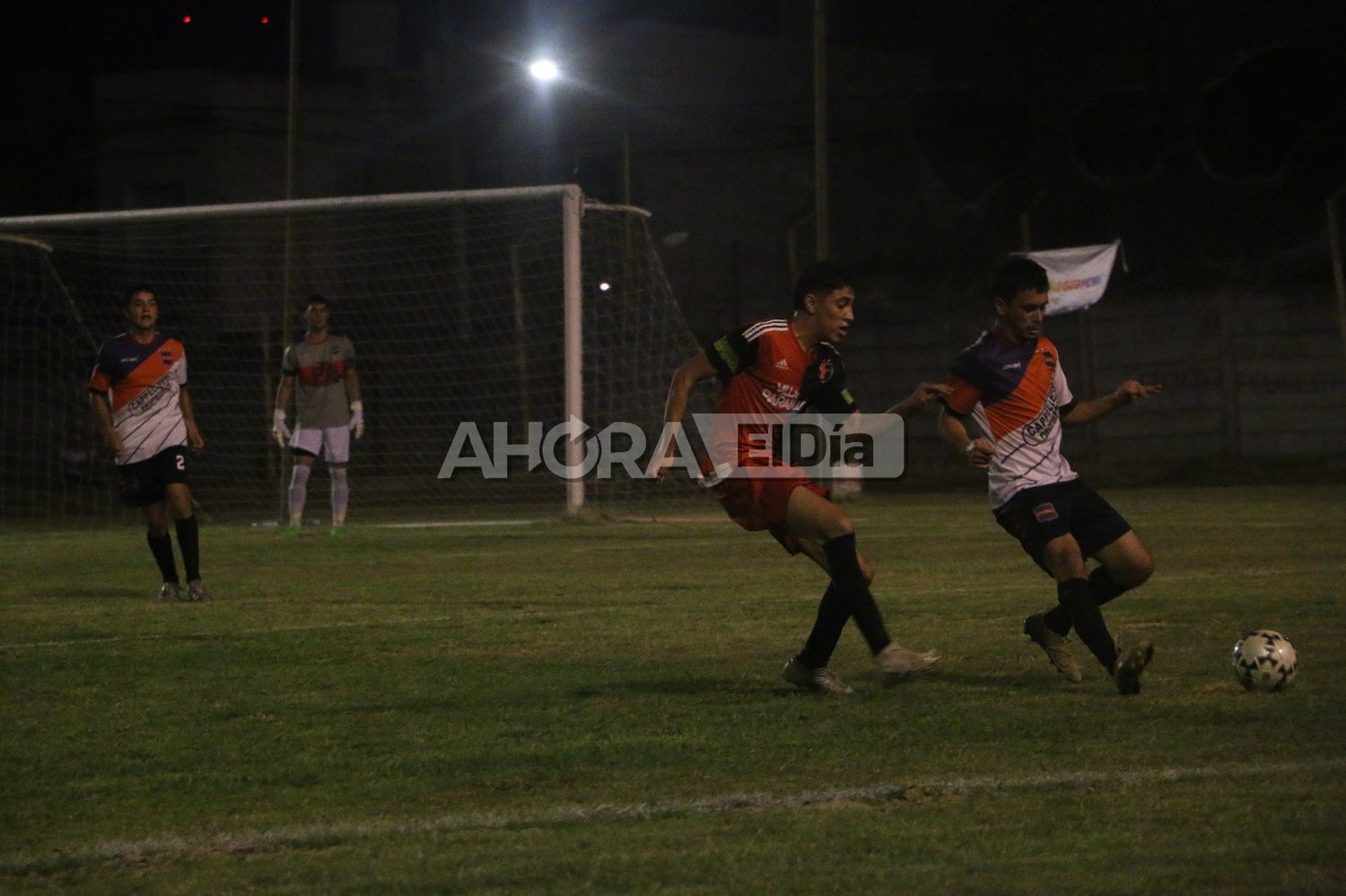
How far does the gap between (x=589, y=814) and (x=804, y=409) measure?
8.86 ft

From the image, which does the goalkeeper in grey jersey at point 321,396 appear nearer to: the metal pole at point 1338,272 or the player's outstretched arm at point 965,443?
the player's outstretched arm at point 965,443

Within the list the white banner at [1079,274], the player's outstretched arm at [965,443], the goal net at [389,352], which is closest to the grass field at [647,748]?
the player's outstretched arm at [965,443]

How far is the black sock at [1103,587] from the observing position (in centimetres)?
669

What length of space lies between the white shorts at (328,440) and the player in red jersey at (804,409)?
10.4 m

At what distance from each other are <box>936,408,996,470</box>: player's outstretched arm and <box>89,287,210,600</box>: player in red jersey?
5.26 m

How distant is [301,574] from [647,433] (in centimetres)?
749

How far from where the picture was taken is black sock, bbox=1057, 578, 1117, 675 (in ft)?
20.3

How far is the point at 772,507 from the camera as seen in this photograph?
20.6 ft

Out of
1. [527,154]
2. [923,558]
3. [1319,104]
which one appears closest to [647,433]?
[923,558]

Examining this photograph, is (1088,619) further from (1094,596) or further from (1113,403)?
(1113,403)

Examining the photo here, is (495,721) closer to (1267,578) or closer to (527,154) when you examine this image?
(1267,578)

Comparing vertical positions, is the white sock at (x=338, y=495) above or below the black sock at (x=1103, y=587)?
above

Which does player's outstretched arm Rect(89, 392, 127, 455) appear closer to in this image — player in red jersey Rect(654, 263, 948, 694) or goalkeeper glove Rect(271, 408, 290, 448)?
player in red jersey Rect(654, 263, 948, 694)

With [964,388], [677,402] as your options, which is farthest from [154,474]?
[964,388]
